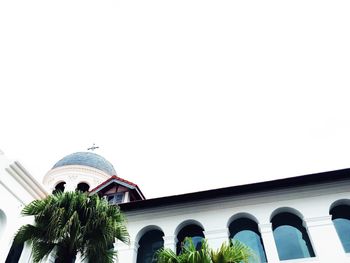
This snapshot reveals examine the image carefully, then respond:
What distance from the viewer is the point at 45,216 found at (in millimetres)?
9664

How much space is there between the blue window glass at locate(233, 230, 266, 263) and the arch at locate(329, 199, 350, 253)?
3354mm

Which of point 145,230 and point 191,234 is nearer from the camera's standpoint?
point 191,234

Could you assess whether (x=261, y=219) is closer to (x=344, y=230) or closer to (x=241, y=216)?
(x=241, y=216)

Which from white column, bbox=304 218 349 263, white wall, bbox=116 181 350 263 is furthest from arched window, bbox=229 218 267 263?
white column, bbox=304 218 349 263

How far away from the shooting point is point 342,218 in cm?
1297

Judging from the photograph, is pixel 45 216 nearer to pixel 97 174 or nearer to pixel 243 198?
pixel 243 198

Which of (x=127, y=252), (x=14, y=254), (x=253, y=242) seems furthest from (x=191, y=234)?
(x=14, y=254)

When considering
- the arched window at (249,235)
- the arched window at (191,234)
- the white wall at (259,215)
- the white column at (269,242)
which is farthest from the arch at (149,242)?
the white column at (269,242)

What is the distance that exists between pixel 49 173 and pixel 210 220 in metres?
20.9

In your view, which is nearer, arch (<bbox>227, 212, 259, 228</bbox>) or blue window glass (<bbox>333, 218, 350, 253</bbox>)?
blue window glass (<bbox>333, 218, 350, 253</bbox>)

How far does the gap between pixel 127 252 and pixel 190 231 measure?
317 cm

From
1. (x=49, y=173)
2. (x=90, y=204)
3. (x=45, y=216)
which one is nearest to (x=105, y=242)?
(x=90, y=204)

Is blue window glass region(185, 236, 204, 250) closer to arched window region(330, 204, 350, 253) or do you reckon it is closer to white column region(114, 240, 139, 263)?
white column region(114, 240, 139, 263)

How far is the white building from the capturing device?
40.3 feet
